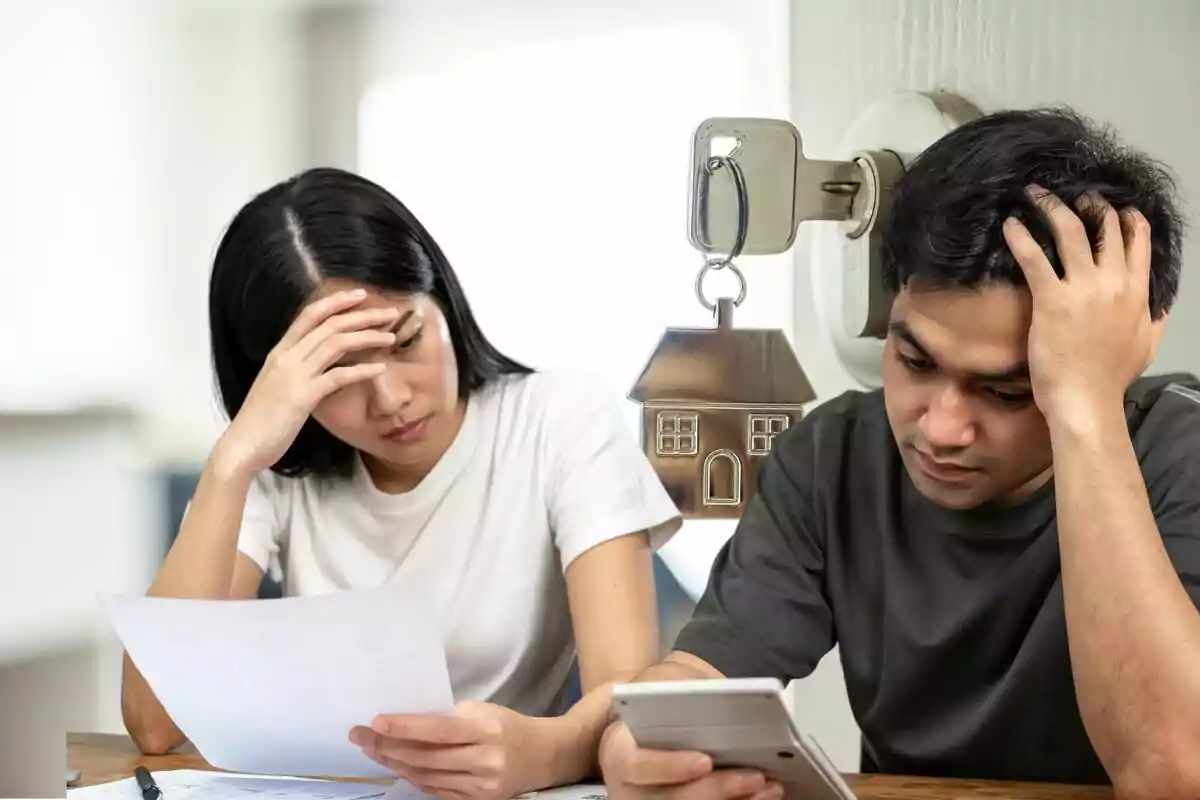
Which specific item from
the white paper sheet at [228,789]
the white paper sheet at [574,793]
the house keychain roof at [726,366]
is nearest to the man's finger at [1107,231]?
the house keychain roof at [726,366]

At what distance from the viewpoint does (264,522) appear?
1173mm

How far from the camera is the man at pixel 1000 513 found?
902 mm

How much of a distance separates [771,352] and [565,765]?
1.27 feet

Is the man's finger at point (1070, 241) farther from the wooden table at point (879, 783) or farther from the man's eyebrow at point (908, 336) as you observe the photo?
the wooden table at point (879, 783)

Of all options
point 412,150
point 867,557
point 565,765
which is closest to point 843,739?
point 867,557

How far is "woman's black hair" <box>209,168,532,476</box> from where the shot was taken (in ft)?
3.69

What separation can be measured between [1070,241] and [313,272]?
62cm

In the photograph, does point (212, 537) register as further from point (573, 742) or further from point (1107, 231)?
point (1107, 231)

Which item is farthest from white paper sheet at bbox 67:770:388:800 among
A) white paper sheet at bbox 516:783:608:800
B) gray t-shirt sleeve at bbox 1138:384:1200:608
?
gray t-shirt sleeve at bbox 1138:384:1200:608

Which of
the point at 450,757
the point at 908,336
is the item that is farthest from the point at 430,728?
the point at 908,336

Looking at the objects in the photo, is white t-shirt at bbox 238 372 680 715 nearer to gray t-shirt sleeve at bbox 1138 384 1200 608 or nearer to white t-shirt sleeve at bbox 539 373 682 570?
white t-shirt sleeve at bbox 539 373 682 570

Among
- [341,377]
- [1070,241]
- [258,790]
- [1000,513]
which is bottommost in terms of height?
[258,790]

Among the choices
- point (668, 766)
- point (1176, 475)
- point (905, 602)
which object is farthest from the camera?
point (905, 602)

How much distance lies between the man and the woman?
12cm
